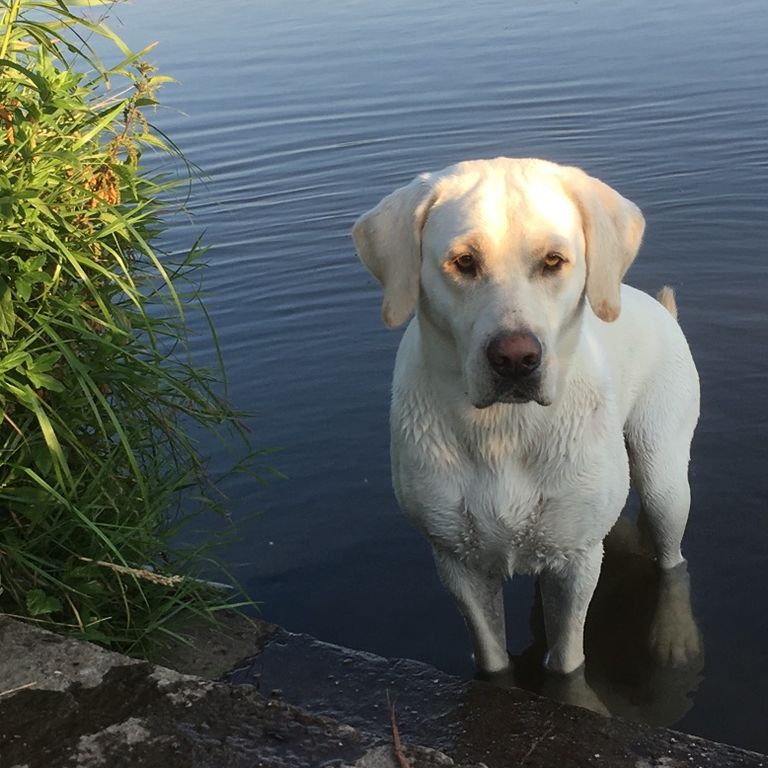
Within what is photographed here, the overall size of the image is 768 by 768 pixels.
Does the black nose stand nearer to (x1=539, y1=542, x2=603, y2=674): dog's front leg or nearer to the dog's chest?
the dog's chest

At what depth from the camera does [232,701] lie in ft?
9.18

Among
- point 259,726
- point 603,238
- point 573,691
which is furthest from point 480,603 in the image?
point 603,238

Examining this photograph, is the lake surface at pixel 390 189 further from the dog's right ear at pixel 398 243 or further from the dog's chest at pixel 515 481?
the dog's right ear at pixel 398 243

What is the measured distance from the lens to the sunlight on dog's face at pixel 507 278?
3035 mm

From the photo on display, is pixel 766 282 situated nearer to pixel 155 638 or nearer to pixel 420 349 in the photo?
pixel 420 349

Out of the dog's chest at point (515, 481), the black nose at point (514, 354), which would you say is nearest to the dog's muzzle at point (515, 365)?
the black nose at point (514, 354)

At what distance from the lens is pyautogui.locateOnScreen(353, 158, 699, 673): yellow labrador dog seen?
312 cm

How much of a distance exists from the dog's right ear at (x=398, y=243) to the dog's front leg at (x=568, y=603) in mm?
1050

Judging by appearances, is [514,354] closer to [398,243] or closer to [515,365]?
[515,365]

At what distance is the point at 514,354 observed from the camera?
118 inches

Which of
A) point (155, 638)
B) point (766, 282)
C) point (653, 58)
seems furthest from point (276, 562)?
point (653, 58)

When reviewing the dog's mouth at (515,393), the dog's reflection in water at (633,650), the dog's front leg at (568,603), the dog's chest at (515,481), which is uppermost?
the dog's mouth at (515,393)

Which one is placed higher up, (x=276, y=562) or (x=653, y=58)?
(x=653, y=58)

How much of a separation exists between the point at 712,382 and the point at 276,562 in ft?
9.32
